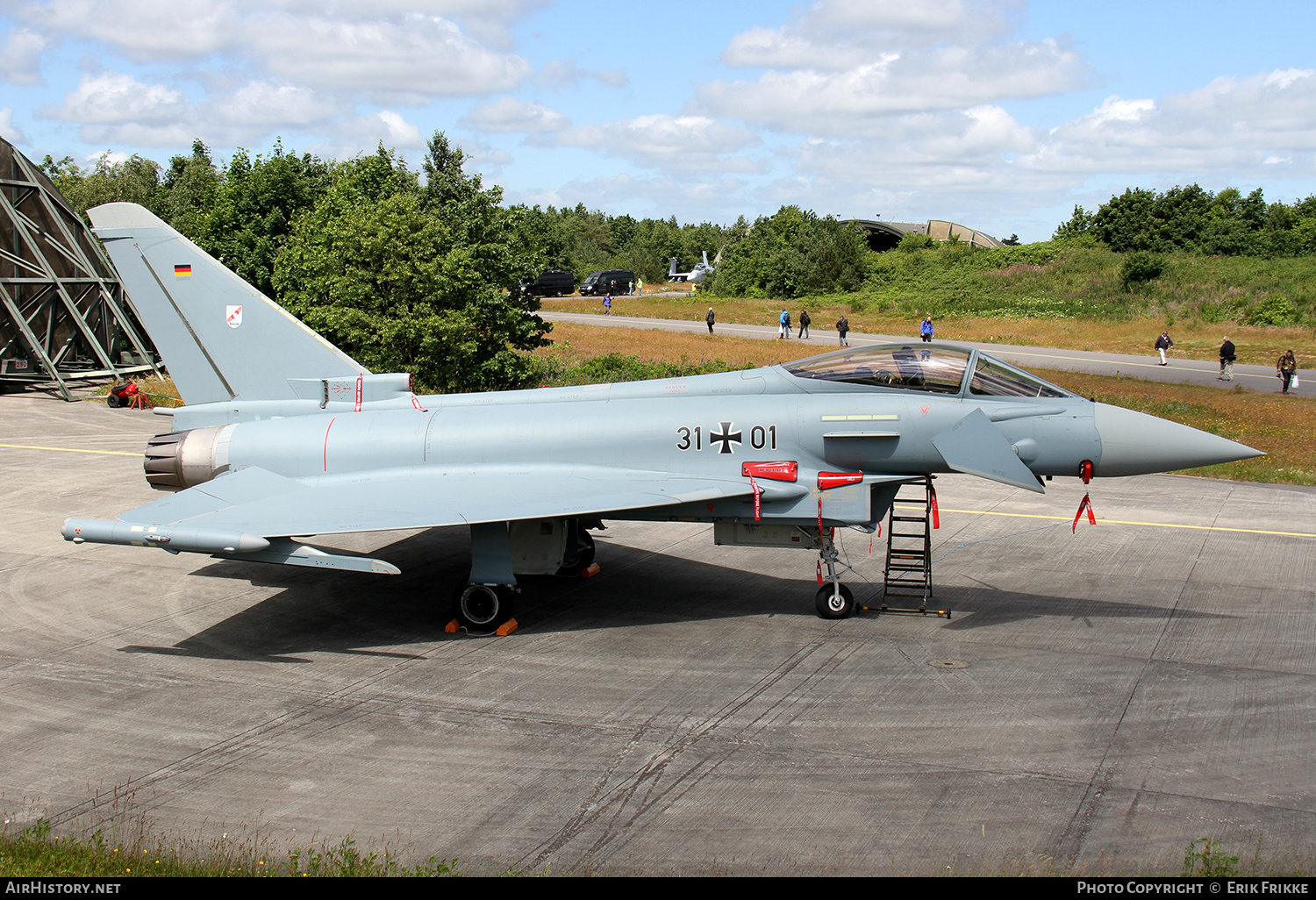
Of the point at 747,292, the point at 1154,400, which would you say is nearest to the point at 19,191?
the point at 1154,400

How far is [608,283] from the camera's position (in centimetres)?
8100

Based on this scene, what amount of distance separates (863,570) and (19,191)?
117 feet

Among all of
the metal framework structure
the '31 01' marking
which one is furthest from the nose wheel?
the metal framework structure

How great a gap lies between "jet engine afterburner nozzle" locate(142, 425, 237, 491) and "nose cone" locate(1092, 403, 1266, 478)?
11320 millimetres

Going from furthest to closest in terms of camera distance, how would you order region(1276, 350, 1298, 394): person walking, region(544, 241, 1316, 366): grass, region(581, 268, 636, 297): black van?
region(581, 268, 636, 297): black van, region(544, 241, 1316, 366): grass, region(1276, 350, 1298, 394): person walking

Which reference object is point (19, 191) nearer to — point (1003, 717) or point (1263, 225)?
point (1003, 717)

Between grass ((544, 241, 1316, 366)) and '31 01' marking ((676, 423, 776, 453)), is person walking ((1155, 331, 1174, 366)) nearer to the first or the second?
grass ((544, 241, 1316, 366))

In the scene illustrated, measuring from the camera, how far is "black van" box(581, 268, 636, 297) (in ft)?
265

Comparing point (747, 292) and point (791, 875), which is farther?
point (747, 292)

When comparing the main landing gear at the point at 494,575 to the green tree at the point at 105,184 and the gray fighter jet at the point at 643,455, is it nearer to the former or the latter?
the gray fighter jet at the point at 643,455

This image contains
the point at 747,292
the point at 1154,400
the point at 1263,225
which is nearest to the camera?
the point at 1154,400

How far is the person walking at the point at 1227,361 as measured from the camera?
37.1 metres
